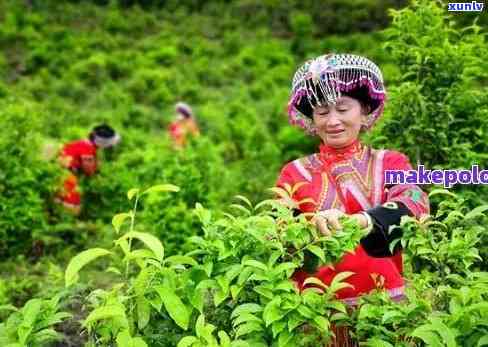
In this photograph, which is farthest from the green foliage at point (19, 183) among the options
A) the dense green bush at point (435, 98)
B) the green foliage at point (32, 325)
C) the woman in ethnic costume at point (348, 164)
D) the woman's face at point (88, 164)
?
the green foliage at point (32, 325)

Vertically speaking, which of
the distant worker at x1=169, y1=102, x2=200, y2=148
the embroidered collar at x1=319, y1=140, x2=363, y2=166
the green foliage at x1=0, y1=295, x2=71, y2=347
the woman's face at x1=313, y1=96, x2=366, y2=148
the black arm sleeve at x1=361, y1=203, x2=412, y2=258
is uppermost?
the woman's face at x1=313, y1=96, x2=366, y2=148

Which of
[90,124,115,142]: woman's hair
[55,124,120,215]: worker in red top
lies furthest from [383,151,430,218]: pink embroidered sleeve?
[90,124,115,142]: woman's hair

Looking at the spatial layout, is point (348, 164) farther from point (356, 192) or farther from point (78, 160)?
point (78, 160)

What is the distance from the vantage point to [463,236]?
2348mm

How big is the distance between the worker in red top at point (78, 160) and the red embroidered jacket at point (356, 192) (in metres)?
3.92

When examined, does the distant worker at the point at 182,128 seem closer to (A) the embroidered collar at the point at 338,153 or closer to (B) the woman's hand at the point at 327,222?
(A) the embroidered collar at the point at 338,153

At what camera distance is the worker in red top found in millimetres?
6488

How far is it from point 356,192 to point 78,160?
489 cm

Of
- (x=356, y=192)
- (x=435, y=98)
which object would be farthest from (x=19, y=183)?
(x=356, y=192)

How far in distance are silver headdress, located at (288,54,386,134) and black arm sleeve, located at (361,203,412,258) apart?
50 cm

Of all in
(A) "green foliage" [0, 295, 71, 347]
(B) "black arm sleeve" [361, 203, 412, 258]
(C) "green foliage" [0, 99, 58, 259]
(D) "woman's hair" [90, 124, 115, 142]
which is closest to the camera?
(A) "green foliage" [0, 295, 71, 347]

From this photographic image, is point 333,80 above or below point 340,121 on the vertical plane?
above

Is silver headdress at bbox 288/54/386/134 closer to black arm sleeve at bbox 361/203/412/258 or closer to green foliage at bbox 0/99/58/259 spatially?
black arm sleeve at bbox 361/203/412/258

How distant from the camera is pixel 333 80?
2750 millimetres
